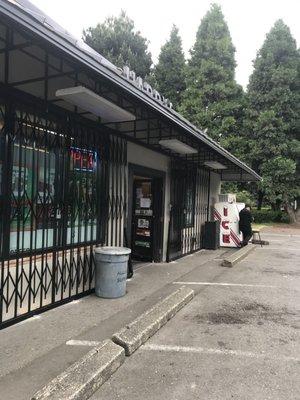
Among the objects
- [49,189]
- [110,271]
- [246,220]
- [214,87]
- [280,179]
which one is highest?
[214,87]

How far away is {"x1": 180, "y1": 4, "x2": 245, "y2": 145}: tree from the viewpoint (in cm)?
2655

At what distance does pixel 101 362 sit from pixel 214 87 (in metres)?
25.6

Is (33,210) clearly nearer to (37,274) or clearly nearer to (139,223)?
(37,274)

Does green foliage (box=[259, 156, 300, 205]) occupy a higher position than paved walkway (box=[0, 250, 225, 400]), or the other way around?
green foliage (box=[259, 156, 300, 205])

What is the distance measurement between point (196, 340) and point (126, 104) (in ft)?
14.0

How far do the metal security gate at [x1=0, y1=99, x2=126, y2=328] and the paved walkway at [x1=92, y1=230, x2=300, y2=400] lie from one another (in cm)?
186

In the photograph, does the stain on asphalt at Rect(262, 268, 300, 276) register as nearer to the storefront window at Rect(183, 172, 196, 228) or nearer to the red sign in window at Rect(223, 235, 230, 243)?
the storefront window at Rect(183, 172, 196, 228)

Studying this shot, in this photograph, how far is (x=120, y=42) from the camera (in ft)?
81.6

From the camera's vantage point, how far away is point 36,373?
12.1 ft

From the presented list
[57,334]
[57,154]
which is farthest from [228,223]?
[57,334]

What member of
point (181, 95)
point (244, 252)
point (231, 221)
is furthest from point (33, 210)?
point (181, 95)

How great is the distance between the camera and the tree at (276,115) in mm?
25766

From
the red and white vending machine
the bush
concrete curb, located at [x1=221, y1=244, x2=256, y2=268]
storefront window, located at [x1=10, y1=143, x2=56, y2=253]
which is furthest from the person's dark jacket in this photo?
the bush

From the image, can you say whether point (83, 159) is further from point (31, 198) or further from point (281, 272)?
point (281, 272)
